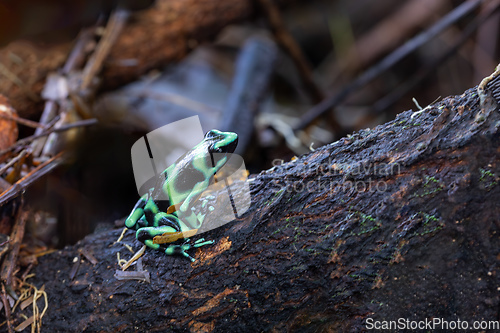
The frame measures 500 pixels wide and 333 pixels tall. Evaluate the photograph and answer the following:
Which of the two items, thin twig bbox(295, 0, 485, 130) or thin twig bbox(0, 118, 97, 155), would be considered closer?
thin twig bbox(0, 118, 97, 155)

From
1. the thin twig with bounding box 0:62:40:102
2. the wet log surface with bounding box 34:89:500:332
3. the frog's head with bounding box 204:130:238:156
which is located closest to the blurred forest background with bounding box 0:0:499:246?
the thin twig with bounding box 0:62:40:102

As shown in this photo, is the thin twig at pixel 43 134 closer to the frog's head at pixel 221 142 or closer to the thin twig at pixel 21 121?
the thin twig at pixel 21 121

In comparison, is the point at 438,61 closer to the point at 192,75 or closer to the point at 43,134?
the point at 192,75

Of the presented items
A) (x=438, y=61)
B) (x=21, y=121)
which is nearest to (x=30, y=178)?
(x=21, y=121)

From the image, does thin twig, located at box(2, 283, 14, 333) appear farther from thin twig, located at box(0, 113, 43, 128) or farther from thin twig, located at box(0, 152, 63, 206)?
thin twig, located at box(0, 113, 43, 128)

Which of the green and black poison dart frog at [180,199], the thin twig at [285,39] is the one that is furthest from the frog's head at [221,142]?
the thin twig at [285,39]

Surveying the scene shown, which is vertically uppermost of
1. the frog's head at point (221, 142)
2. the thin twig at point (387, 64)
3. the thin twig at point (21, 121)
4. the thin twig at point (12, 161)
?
the thin twig at point (21, 121)
